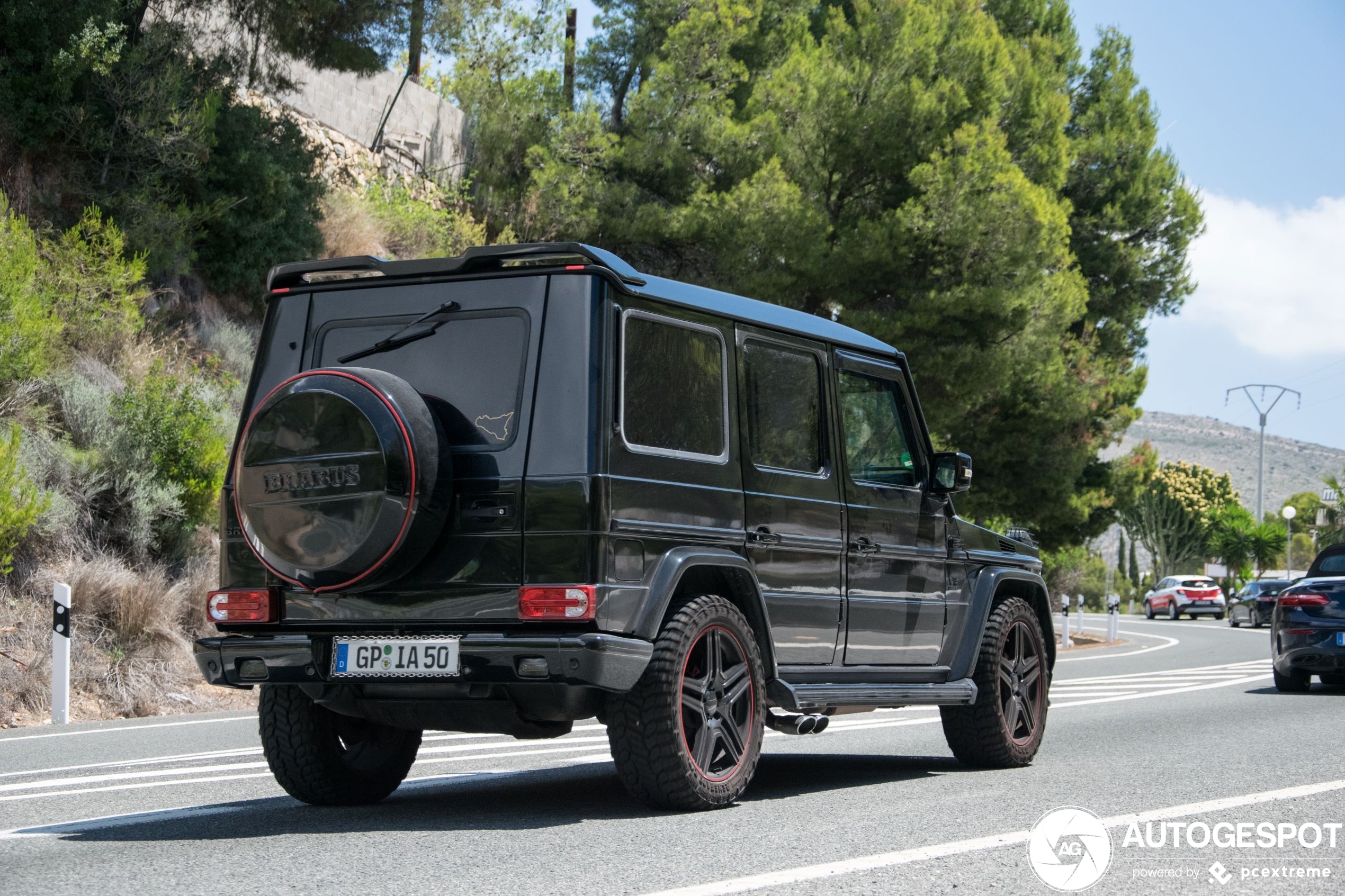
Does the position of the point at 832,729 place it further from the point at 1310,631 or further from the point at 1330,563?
the point at 1330,563

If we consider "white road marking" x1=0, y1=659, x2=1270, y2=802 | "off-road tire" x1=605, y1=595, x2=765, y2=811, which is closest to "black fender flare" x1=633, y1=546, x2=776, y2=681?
"off-road tire" x1=605, y1=595, x2=765, y2=811

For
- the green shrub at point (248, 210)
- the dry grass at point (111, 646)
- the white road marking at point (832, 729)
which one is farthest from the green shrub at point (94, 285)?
the white road marking at point (832, 729)

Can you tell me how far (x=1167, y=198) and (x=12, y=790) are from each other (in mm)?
28329

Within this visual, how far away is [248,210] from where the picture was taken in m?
19.0

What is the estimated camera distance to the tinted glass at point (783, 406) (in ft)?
22.4

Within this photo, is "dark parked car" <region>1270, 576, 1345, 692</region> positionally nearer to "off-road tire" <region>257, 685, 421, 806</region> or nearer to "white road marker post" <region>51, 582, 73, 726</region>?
"off-road tire" <region>257, 685, 421, 806</region>

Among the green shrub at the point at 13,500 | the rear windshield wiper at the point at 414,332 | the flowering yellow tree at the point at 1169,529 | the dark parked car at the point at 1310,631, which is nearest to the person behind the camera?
the rear windshield wiper at the point at 414,332

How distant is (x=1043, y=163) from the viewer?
2472cm

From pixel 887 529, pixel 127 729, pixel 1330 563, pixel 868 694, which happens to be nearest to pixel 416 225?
pixel 127 729

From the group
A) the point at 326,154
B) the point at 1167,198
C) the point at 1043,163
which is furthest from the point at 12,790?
the point at 1167,198

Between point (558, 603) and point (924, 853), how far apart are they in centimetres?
164

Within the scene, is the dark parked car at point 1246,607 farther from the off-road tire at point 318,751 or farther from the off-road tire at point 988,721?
the off-road tire at point 318,751

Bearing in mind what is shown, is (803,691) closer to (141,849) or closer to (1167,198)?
(141,849)

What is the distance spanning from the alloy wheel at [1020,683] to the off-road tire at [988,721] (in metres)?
0.06
